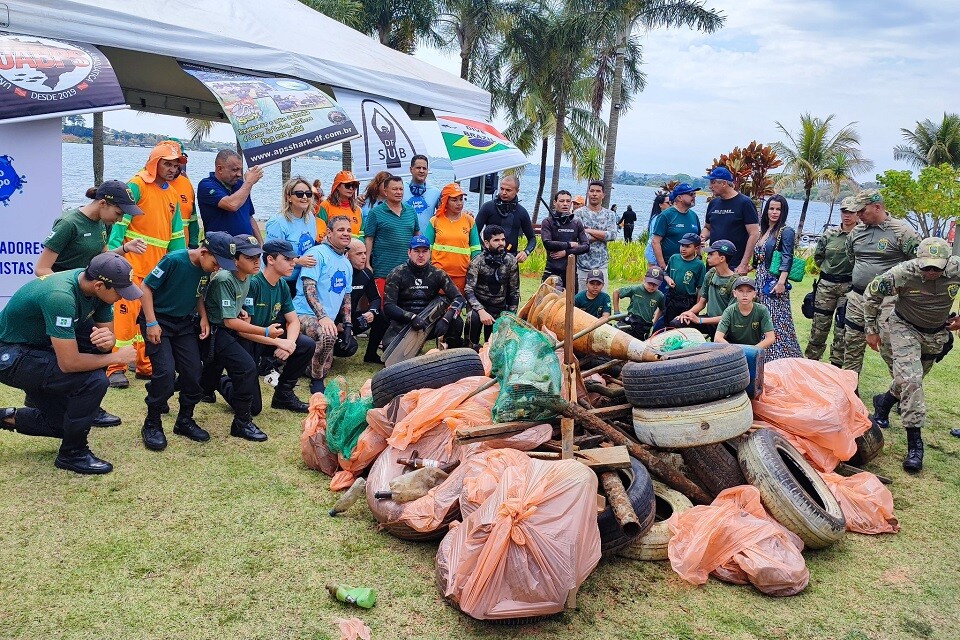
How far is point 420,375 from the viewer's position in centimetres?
483

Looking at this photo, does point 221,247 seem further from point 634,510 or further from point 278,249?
point 634,510

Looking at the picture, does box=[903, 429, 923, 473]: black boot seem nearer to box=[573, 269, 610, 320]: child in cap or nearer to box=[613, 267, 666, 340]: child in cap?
box=[613, 267, 666, 340]: child in cap

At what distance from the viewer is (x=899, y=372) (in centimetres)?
561

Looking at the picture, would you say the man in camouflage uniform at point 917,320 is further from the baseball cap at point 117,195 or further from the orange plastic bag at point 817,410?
the baseball cap at point 117,195

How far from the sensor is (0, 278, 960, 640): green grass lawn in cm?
315

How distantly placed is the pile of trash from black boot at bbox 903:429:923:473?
0.33 m

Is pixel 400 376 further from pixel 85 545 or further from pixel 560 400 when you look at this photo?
pixel 85 545

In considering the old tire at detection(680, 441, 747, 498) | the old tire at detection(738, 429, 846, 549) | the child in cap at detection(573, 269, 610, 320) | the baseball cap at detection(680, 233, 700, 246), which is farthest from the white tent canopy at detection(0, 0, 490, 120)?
the old tire at detection(738, 429, 846, 549)

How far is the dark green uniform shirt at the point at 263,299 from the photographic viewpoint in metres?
5.44

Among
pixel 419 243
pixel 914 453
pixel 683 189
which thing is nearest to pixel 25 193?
pixel 419 243

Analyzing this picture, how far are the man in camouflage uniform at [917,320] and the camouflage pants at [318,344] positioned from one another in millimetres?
4771

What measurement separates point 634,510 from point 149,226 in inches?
185

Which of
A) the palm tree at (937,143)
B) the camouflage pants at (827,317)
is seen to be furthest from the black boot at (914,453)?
the palm tree at (937,143)

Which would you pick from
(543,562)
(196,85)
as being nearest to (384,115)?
(196,85)
